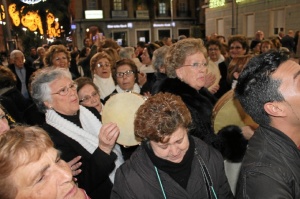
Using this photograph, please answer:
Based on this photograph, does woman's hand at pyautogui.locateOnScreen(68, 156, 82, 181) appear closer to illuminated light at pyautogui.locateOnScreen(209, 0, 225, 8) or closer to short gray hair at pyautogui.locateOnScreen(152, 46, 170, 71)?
short gray hair at pyautogui.locateOnScreen(152, 46, 170, 71)

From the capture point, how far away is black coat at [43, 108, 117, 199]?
91.8 inches

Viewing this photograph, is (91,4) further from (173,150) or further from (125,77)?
(173,150)

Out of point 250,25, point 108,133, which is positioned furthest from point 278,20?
point 108,133

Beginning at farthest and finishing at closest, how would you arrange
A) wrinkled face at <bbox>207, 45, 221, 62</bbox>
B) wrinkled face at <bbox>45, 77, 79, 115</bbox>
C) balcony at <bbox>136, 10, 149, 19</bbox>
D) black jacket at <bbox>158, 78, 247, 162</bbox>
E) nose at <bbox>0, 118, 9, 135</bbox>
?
balcony at <bbox>136, 10, 149, 19</bbox> < wrinkled face at <bbox>207, 45, 221, 62</bbox> < wrinkled face at <bbox>45, 77, 79, 115</bbox> < black jacket at <bbox>158, 78, 247, 162</bbox> < nose at <bbox>0, 118, 9, 135</bbox>

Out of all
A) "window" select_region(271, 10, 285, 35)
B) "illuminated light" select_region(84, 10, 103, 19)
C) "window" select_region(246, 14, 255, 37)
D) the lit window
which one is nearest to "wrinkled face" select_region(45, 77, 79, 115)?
"window" select_region(271, 10, 285, 35)

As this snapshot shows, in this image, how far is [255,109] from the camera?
167cm

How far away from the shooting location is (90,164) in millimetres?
2365

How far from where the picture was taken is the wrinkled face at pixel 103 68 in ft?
16.6

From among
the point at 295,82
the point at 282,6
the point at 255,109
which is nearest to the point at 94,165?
the point at 255,109

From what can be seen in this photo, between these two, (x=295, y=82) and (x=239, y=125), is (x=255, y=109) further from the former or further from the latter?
(x=239, y=125)

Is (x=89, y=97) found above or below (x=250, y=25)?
below

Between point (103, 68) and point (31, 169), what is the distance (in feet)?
12.3

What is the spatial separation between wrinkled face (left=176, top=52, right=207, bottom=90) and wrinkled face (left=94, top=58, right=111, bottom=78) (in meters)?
2.31

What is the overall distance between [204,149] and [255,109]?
0.62 meters
